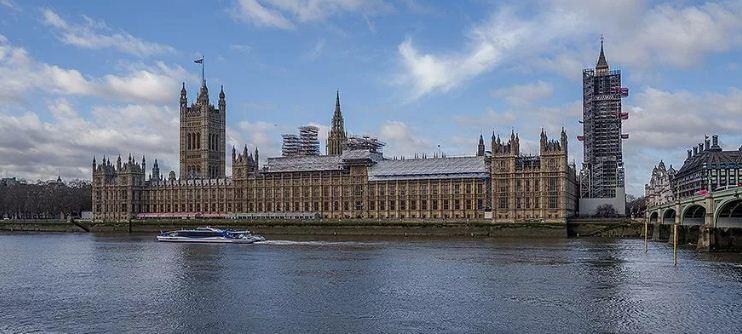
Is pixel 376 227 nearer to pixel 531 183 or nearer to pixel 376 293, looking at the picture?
pixel 531 183

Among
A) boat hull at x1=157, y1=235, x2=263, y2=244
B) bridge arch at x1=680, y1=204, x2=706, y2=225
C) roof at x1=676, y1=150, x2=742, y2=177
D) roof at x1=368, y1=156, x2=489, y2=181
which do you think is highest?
roof at x1=676, y1=150, x2=742, y2=177

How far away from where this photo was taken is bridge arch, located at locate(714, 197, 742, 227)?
83.8 metres

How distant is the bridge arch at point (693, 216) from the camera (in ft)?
337

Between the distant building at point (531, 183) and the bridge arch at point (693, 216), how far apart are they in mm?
29785

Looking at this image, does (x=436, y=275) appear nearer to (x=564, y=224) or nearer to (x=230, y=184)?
(x=564, y=224)

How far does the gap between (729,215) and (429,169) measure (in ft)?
236

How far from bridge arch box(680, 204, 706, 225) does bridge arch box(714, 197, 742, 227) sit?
432 inches

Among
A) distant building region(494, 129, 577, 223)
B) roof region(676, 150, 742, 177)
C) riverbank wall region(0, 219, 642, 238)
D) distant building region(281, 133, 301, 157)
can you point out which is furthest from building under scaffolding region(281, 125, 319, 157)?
roof region(676, 150, 742, 177)

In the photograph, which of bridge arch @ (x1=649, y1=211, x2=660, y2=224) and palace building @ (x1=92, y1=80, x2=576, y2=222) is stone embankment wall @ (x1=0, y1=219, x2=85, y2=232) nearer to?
palace building @ (x1=92, y1=80, x2=576, y2=222)

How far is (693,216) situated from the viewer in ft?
354

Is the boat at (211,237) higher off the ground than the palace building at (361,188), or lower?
lower

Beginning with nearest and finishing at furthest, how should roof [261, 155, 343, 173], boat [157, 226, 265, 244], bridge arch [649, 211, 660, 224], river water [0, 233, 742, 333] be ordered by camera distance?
river water [0, 233, 742, 333], boat [157, 226, 265, 244], bridge arch [649, 211, 660, 224], roof [261, 155, 343, 173]

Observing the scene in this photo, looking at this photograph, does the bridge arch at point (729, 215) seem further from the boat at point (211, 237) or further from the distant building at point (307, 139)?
the distant building at point (307, 139)

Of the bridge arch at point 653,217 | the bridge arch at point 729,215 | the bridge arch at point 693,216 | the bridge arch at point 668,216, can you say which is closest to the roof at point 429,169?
the bridge arch at point 653,217
